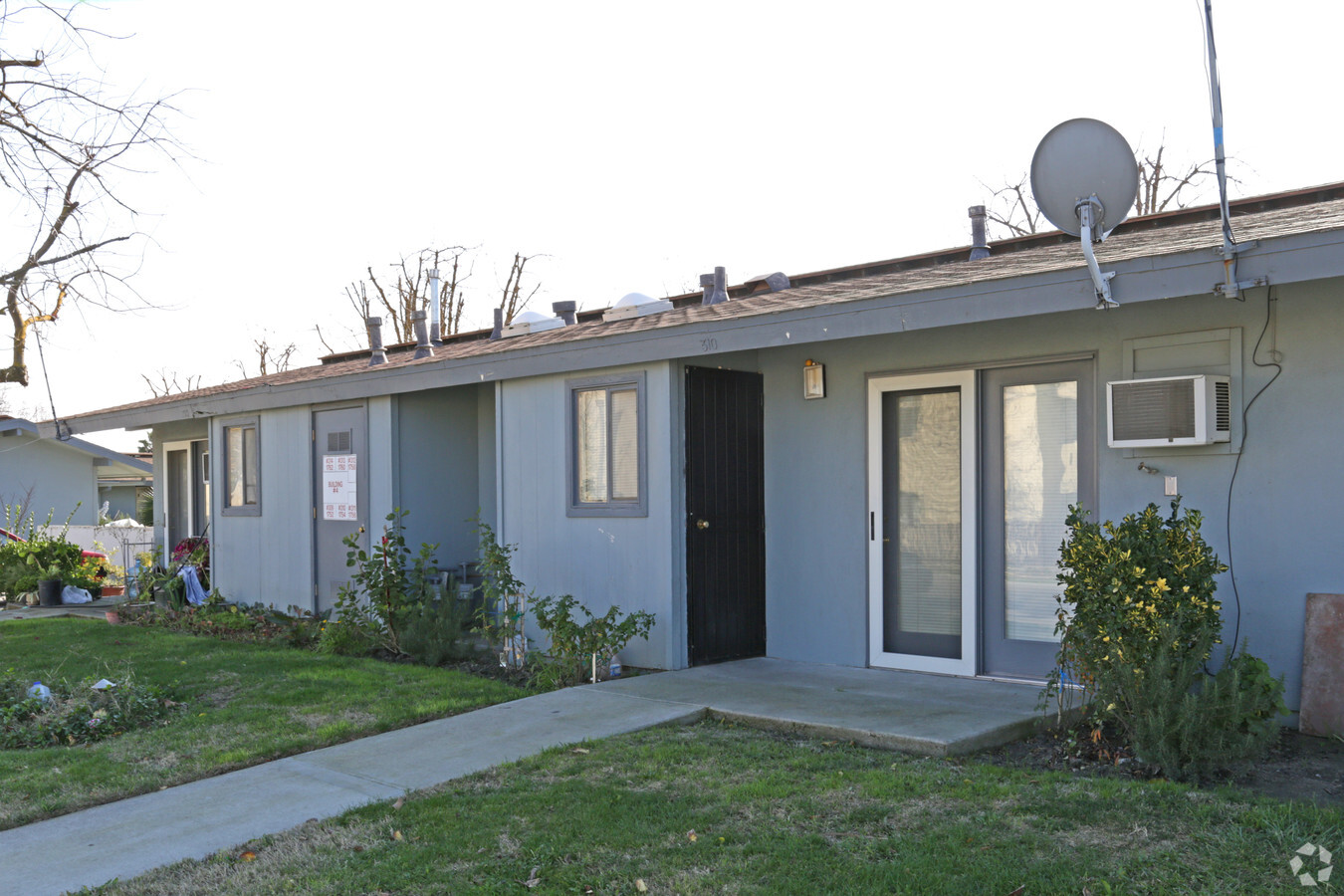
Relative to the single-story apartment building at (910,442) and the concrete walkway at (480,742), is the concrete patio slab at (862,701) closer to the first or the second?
the concrete walkway at (480,742)

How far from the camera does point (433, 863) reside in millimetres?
4016

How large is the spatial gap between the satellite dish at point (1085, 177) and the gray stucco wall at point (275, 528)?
802 cm

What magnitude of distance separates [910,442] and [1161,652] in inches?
Result: 109

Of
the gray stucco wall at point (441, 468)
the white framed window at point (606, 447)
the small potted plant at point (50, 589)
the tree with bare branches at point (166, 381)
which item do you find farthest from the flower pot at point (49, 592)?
the tree with bare branches at point (166, 381)

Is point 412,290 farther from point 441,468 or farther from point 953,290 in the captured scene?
point 953,290

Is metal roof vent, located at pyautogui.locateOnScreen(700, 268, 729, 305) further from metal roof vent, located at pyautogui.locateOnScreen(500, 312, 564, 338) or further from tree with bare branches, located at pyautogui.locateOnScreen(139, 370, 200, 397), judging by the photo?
tree with bare branches, located at pyautogui.locateOnScreen(139, 370, 200, 397)

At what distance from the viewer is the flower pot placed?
1391 cm

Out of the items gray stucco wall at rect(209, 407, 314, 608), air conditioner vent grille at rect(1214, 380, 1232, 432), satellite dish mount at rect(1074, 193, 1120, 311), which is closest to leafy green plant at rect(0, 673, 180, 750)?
gray stucco wall at rect(209, 407, 314, 608)

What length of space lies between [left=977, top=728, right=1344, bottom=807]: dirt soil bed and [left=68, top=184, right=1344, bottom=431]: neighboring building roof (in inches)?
86.2

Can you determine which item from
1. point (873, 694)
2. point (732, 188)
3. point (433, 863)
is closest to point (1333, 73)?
point (873, 694)

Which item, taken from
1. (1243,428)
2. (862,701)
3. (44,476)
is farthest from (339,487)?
(44,476)

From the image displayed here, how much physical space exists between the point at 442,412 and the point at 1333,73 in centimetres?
941

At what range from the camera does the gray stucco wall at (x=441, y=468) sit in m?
10.1

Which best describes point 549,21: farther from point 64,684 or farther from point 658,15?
point 64,684
